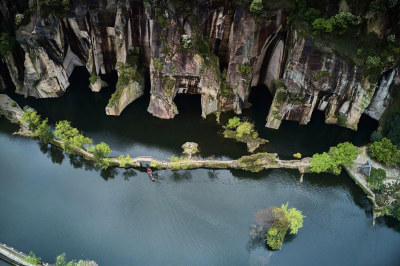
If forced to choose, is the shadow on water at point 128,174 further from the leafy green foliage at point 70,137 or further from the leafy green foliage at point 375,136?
the leafy green foliage at point 375,136

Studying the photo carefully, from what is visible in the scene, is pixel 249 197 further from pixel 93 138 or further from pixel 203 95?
pixel 93 138

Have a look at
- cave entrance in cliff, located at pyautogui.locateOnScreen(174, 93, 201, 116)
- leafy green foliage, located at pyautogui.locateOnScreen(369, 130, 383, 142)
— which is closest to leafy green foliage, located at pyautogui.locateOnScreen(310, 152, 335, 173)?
leafy green foliage, located at pyautogui.locateOnScreen(369, 130, 383, 142)

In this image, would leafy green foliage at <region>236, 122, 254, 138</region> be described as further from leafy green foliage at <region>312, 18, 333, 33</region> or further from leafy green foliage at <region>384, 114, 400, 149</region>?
leafy green foliage at <region>384, 114, 400, 149</region>

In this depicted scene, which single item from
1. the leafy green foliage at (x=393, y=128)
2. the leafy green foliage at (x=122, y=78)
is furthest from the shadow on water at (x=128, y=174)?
the leafy green foliage at (x=393, y=128)

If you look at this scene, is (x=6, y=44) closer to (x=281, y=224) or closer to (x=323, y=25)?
(x=323, y=25)


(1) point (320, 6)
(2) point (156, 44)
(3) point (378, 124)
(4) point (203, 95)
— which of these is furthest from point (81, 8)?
(3) point (378, 124)

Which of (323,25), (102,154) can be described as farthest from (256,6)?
(102,154)
